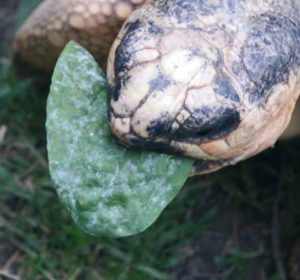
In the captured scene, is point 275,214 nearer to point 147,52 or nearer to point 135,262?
point 135,262

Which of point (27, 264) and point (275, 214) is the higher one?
point (27, 264)

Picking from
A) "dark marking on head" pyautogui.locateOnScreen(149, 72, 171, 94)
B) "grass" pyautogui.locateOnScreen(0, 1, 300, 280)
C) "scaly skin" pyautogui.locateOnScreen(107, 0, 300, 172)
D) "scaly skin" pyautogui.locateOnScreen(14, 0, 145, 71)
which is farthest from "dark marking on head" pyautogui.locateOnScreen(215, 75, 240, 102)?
"grass" pyautogui.locateOnScreen(0, 1, 300, 280)

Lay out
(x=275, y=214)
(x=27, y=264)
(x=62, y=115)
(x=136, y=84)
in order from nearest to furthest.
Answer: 1. (x=136, y=84)
2. (x=62, y=115)
3. (x=27, y=264)
4. (x=275, y=214)

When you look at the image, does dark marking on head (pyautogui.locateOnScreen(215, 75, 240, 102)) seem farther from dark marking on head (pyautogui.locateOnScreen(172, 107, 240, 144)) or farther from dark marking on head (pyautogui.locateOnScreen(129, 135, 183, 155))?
dark marking on head (pyautogui.locateOnScreen(129, 135, 183, 155))

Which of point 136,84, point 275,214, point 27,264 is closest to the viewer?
point 136,84

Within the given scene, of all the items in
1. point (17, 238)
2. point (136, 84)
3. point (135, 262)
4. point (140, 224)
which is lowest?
point (135, 262)

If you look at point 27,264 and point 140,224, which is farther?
point 27,264

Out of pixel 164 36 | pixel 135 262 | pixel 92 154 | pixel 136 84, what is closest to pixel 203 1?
pixel 164 36
